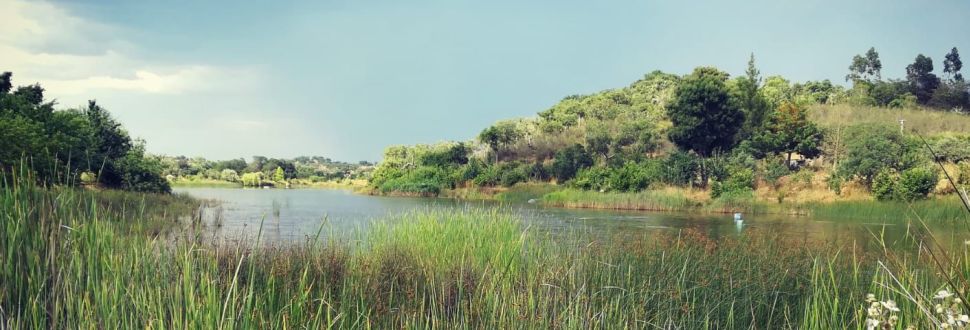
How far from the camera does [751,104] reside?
122ft

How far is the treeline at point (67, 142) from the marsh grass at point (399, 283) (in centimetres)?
908

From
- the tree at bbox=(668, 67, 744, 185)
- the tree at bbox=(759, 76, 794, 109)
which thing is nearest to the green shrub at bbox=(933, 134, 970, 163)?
the tree at bbox=(668, 67, 744, 185)

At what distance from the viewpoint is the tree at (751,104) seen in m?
35.4

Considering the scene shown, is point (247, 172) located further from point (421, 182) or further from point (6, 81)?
point (6, 81)

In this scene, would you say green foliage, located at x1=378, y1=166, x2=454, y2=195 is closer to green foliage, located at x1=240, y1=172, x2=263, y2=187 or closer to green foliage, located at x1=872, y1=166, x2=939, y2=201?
green foliage, located at x1=240, y1=172, x2=263, y2=187

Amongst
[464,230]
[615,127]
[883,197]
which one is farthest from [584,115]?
[464,230]

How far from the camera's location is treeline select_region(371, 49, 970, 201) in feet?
86.8

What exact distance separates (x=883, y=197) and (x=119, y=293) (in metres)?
26.5

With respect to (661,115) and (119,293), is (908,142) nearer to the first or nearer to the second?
(661,115)

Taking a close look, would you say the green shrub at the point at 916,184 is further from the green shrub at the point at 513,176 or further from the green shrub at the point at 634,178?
the green shrub at the point at 513,176

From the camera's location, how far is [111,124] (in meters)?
27.9

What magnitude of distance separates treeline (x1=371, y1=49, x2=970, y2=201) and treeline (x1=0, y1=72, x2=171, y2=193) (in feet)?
57.8

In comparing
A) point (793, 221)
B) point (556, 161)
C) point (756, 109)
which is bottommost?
point (793, 221)

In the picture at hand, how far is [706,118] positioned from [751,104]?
17.7 ft
